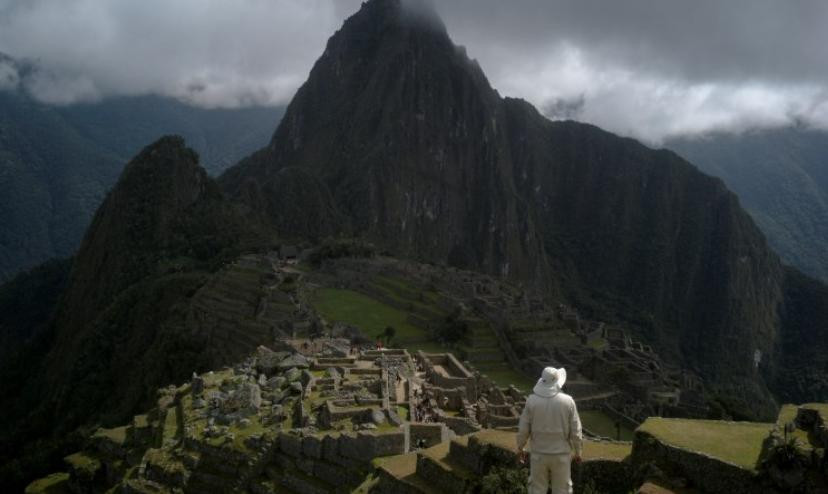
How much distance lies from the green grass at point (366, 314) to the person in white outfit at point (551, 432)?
38731mm

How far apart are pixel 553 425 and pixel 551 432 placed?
99 millimetres

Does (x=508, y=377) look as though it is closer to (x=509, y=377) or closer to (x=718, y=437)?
(x=509, y=377)

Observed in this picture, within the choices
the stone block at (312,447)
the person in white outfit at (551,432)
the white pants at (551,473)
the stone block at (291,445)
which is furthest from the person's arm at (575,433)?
the stone block at (291,445)

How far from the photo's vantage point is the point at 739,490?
34.6 feet

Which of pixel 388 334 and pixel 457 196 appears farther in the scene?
pixel 457 196

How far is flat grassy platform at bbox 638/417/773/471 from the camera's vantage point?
1103 cm

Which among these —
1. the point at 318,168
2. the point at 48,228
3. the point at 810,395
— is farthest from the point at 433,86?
the point at 810,395

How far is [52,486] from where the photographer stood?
A: 2569 centimetres

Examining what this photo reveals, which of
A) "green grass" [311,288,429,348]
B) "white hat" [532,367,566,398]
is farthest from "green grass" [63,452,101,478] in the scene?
"green grass" [311,288,429,348]

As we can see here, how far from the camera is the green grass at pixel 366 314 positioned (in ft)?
168

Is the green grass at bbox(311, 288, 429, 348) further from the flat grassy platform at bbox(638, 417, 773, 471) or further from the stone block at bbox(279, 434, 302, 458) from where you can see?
the flat grassy platform at bbox(638, 417, 773, 471)

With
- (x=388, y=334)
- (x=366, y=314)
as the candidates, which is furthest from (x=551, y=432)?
(x=366, y=314)

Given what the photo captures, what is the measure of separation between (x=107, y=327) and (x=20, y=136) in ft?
302

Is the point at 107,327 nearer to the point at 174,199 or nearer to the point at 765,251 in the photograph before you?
the point at 174,199
